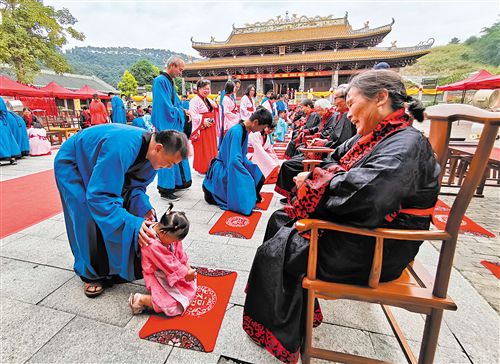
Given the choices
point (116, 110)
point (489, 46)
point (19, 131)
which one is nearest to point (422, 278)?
point (19, 131)

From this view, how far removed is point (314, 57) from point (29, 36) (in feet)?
64.1

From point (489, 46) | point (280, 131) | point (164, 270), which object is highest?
point (489, 46)

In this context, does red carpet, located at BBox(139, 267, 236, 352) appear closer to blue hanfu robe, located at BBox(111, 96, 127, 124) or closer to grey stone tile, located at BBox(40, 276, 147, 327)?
grey stone tile, located at BBox(40, 276, 147, 327)

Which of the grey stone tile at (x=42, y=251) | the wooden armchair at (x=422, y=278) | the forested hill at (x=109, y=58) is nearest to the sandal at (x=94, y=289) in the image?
the grey stone tile at (x=42, y=251)

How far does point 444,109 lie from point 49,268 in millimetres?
2911

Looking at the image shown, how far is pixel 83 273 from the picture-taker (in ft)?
5.96

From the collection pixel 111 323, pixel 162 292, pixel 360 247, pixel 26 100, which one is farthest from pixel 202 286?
pixel 26 100

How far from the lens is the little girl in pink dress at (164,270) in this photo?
61.9 inches

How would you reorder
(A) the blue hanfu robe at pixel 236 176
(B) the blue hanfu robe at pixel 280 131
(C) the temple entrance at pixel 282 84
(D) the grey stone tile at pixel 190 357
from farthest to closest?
(C) the temple entrance at pixel 282 84 < (B) the blue hanfu robe at pixel 280 131 < (A) the blue hanfu robe at pixel 236 176 < (D) the grey stone tile at pixel 190 357

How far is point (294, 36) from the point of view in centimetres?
2417

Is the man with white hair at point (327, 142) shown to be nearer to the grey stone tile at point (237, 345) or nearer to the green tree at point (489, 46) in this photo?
the grey stone tile at point (237, 345)

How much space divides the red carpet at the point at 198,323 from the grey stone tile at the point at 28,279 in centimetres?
87

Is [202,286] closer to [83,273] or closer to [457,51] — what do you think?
[83,273]

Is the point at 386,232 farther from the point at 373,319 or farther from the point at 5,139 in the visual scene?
the point at 5,139
